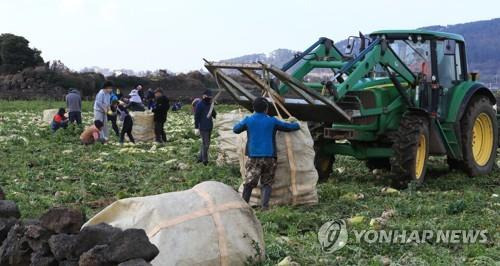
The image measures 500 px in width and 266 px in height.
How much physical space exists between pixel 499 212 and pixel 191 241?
4508 millimetres

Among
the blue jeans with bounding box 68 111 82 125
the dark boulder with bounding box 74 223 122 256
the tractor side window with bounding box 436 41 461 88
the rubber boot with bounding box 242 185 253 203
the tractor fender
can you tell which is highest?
the tractor side window with bounding box 436 41 461 88

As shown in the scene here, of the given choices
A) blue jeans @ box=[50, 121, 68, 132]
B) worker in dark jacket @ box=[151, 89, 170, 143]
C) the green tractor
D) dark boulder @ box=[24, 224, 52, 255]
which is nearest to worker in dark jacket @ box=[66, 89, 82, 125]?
blue jeans @ box=[50, 121, 68, 132]

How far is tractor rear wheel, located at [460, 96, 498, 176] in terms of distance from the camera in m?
12.2

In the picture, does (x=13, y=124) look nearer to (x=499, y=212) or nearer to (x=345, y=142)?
(x=345, y=142)

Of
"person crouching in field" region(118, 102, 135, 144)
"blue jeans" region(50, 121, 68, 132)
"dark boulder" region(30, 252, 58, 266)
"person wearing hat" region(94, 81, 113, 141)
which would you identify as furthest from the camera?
"blue jeans" region(50, 121, 68, 132)

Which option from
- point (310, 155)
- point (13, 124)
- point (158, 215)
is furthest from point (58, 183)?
point (13, 124)

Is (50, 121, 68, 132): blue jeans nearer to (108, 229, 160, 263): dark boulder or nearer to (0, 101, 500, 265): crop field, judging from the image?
(0, 101, 500, 265): crop field

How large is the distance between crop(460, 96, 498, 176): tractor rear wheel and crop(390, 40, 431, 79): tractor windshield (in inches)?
43.0

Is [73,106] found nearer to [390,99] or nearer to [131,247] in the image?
[390,99]

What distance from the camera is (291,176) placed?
9.50m

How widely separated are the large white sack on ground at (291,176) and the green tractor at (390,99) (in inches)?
31.6

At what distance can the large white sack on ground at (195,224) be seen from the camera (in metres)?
5.60

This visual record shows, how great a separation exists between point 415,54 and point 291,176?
369cm

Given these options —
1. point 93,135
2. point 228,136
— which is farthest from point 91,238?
point 93,135
